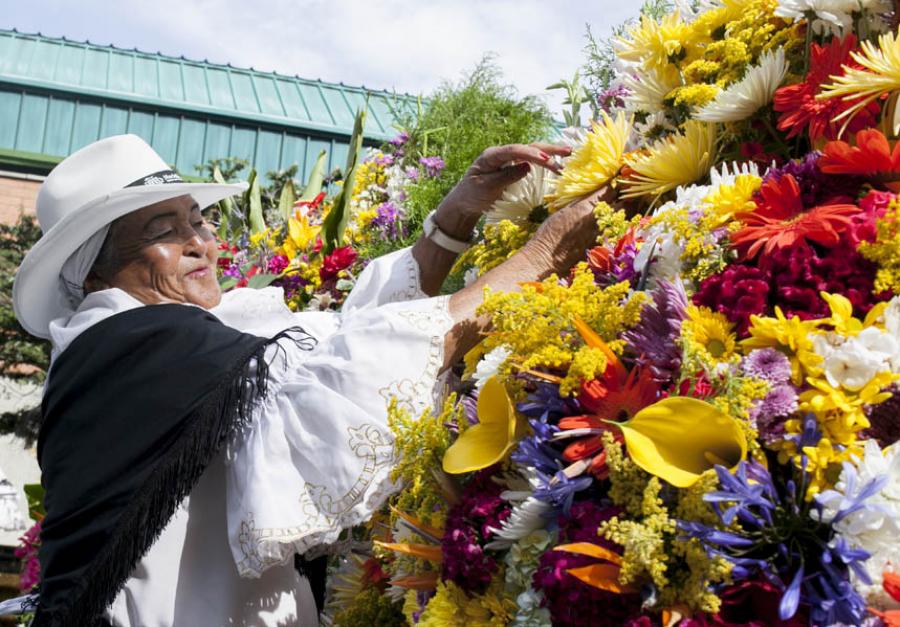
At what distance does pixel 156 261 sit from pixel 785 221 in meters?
1.29

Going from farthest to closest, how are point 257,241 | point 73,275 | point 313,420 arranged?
point 257,241, point 73,275, point 313,420

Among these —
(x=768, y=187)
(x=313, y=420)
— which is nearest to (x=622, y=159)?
(x=768, y=187)

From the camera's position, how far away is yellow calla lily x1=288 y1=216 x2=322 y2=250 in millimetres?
3018

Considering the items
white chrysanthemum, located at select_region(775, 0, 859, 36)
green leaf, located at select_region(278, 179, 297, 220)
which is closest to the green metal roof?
green leaf, located at select_region(278, 179, 297, 220)

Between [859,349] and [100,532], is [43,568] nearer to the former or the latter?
[100,532]

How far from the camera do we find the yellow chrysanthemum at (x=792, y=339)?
105 cm

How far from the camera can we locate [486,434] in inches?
51.9

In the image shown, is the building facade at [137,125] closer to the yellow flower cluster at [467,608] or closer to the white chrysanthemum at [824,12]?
the white chrysanthemum at [824,12]

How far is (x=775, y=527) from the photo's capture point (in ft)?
3.30

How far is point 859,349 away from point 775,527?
21cm

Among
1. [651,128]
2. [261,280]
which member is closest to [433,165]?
[261,280]

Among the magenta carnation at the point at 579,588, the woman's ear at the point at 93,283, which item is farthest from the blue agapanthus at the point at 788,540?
the woman's ear at the point at 93,283

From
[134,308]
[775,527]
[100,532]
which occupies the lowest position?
[100,532]

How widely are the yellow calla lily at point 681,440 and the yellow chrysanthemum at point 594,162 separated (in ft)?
2.13
